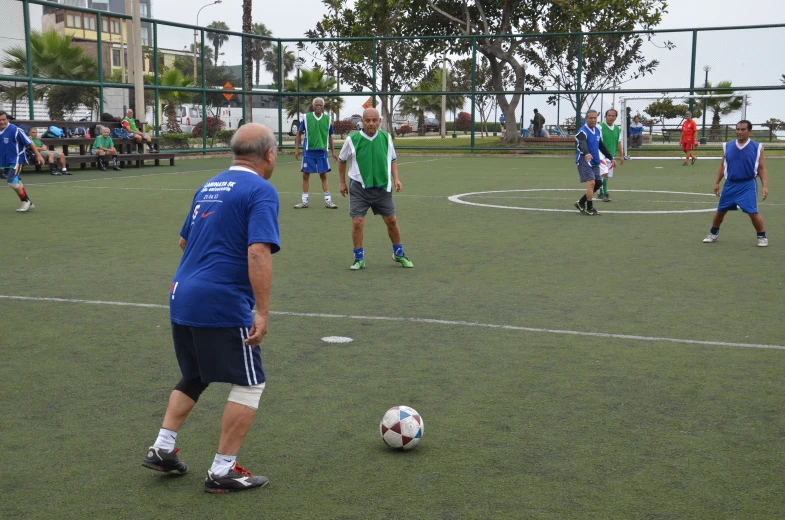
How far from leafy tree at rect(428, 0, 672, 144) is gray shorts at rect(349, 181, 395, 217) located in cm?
2402

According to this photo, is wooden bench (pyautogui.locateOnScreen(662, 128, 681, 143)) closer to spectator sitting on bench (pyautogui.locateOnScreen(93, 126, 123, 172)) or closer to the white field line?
spectator sitting on bench (pyautogui.locateOnScreen(93, 126, 123, 172))

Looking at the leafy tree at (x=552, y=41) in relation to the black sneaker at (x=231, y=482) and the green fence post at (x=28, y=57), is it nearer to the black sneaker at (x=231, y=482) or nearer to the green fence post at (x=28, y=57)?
the green fence post at (x=28, y=57)

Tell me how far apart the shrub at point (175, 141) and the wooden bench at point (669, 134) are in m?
18.4

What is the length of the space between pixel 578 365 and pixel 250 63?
3318 cm

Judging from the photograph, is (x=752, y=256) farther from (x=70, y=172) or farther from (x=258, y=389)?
(x=70, y=172)

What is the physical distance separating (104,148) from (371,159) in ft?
55.6

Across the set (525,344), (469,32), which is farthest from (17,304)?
(469,32)

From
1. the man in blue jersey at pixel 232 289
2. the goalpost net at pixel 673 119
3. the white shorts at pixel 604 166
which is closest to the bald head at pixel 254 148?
the man in blue jersey at pixel 232 289

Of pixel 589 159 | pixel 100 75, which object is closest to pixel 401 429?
pixel 589 159

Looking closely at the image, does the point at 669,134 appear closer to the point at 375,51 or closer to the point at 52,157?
the point at 375,51

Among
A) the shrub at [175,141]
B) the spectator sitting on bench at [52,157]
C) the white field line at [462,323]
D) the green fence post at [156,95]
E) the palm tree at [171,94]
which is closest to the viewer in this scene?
the white field line at [462,323]

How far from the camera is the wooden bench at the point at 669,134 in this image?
112ft

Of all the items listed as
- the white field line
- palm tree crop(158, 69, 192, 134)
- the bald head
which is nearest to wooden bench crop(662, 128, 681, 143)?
palm tree crop(158, 69, 192, 134)

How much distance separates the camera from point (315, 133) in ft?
52.1
